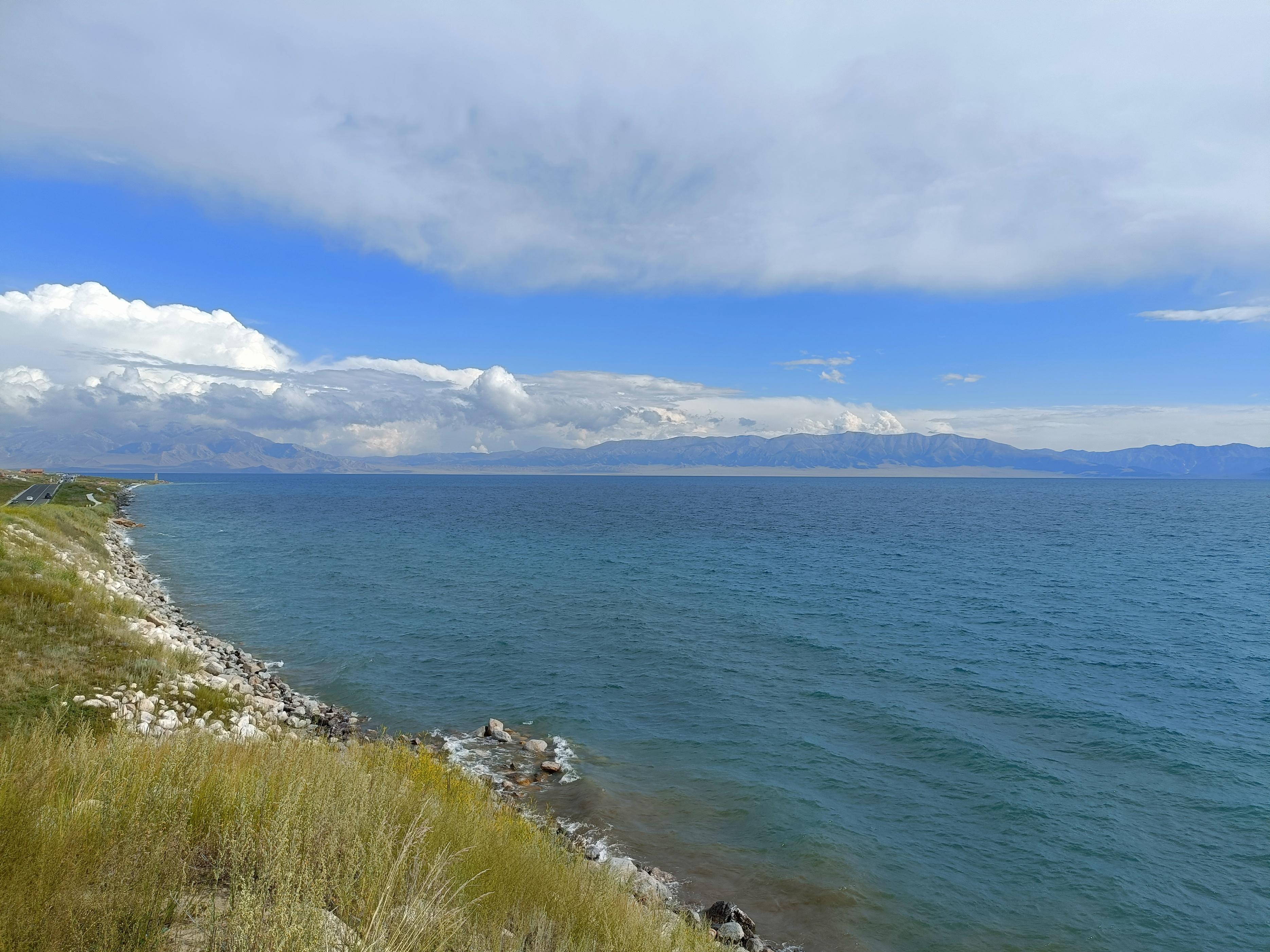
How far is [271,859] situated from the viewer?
15.9ft

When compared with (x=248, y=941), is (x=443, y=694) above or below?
below

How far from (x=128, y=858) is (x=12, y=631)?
1365 centimetres

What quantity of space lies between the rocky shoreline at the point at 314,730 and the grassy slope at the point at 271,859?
1.67 metres

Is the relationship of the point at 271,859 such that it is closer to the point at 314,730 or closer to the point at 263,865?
the point at 263,865

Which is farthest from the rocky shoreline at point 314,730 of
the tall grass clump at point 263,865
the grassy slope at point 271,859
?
the tall grass clump at point 263,865

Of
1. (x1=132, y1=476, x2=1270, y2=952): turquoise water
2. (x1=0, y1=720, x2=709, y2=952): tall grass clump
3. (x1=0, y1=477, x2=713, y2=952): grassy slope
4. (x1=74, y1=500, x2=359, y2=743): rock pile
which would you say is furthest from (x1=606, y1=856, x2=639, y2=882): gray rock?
(x1=74, y1=500, x2=359, y2=743): rock pile

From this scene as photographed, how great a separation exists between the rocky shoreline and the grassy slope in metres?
1.67

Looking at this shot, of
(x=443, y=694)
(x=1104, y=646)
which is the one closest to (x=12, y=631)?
(x=443, y=694)

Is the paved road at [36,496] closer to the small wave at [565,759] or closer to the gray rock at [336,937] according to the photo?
the small wave at [565,759]

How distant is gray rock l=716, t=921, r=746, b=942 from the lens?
35.3ft

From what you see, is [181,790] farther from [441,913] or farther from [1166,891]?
[1166,891]

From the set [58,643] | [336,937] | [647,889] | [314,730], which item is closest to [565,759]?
[314,730]

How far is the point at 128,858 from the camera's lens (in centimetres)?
493

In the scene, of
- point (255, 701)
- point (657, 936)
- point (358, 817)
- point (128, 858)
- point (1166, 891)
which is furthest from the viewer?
point (255, 701)
